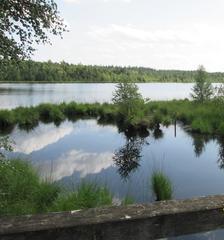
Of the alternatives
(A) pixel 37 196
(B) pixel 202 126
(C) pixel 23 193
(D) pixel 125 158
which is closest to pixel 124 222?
(A) pixel 37 196

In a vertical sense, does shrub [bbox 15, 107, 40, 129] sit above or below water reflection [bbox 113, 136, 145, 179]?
above

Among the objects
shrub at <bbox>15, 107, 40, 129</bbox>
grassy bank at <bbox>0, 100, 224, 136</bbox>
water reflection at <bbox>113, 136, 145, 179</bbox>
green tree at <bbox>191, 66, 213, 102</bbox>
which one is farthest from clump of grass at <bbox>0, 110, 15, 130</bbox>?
green tree at <bbox>191, 66, 213, 102</bbox>

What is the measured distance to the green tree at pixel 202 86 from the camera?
34469mm

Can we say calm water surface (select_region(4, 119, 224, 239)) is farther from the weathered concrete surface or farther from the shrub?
the weathered concrete surface

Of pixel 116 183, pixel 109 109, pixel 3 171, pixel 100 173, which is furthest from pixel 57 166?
pixel 109 109

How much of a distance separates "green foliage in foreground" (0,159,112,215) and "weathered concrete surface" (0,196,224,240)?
15.6 ft

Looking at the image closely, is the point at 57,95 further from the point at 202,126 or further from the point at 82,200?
the point at 82,200

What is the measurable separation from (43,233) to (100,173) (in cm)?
1185

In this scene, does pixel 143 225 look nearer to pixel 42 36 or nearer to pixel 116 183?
pixel 42 36

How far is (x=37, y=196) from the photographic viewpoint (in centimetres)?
770

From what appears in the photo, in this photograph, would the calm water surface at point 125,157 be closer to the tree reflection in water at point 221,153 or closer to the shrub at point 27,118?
the tree reflection in water at point 221,153

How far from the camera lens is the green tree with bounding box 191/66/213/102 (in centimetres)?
3447

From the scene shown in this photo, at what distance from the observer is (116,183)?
12.1 m

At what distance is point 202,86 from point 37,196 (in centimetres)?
2947
